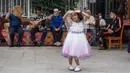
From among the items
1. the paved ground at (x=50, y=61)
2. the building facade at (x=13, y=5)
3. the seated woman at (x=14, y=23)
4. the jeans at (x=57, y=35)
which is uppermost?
the building facade at (x=13, y=5)

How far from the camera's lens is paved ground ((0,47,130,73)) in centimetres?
892

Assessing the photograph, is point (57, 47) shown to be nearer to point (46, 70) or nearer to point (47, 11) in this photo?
point (47, 11)

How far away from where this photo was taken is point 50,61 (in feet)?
33.8

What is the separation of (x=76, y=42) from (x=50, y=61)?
195cm

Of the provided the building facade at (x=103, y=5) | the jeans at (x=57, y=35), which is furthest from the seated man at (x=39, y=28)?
the building facade at (x=103, y=5)

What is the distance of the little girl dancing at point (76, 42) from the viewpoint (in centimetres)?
857

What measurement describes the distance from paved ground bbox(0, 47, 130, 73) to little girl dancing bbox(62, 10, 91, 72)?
44 centimetres

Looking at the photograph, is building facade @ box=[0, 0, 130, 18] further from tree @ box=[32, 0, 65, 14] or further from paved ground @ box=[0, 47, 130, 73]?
paved ground @ box=[0, 47, 130, 73]

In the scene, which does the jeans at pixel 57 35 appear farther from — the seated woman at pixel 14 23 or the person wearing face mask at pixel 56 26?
the seated woman at pixel 14 23

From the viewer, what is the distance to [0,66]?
30.7ft

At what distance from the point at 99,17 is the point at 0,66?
6424 millimetres

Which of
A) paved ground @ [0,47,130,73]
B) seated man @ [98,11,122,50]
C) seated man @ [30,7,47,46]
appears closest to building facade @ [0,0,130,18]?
seated man @ [30,7,47,46]

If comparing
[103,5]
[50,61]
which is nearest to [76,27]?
[50,61]

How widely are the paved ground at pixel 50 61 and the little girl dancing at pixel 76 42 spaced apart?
1.46 ft
